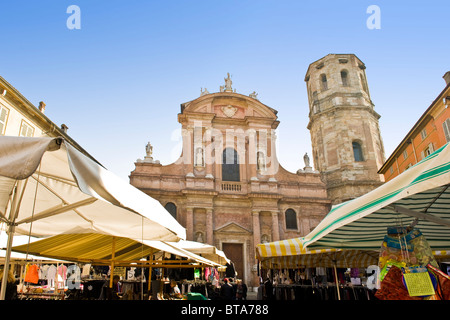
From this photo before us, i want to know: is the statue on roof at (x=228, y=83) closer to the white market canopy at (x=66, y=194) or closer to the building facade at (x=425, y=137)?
the building facade at (x=425, y=137)

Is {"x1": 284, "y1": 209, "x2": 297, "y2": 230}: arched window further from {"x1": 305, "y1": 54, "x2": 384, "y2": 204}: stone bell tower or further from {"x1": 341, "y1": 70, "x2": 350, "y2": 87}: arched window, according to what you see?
{"x1": 341, "y1": 70, "x2": 350, "y2": 87}: arched window

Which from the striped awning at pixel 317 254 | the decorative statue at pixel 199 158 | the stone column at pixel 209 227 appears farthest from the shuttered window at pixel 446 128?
the decorative statue at pixel 199 158

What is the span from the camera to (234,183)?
23.2 meters

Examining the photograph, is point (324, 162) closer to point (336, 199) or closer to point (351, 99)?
point (336, 199)

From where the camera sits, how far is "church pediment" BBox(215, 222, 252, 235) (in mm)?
21625

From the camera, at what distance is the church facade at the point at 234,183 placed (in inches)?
850

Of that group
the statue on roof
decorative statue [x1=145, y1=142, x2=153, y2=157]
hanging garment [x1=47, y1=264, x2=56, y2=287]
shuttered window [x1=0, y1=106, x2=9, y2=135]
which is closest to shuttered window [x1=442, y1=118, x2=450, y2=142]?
the statue on roof

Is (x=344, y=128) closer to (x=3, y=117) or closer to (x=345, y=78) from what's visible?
(x=345, y=78)

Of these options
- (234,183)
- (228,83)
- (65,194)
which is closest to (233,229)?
(234,183)

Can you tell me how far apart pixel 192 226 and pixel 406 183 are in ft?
64.1

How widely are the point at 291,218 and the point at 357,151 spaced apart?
8.51 meters

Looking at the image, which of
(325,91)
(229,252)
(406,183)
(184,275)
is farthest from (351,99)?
(406,183)

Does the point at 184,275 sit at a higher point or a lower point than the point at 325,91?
lower
